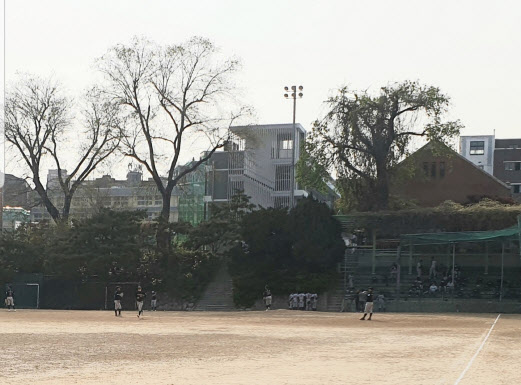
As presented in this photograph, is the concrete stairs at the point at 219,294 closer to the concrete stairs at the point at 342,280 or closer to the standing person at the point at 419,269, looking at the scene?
the concrete stairs at the point at 342,280

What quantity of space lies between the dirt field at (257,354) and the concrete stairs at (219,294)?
24.8 metres

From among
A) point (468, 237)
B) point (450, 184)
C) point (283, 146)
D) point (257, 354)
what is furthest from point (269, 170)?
point (257, 354)

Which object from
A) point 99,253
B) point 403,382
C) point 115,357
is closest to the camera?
point 403,382

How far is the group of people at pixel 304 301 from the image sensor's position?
62094 mm

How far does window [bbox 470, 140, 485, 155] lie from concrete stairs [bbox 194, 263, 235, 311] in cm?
6924

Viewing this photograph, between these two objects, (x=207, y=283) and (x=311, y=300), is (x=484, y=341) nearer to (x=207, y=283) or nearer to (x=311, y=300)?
(x=311, y=300)

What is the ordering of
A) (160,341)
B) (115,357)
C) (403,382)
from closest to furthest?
1. (403,382)
2. (115,357)
3. (160,341)

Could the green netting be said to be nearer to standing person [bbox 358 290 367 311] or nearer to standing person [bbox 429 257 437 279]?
standing person [bbox 429 257 437 279]

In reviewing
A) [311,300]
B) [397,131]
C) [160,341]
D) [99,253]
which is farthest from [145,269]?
[160,341]

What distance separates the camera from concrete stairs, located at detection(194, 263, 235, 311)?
66881mm

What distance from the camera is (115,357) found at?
24297mm

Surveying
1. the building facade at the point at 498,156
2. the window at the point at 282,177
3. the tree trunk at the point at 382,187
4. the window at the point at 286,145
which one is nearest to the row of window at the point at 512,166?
the building facade at the point at 498,156

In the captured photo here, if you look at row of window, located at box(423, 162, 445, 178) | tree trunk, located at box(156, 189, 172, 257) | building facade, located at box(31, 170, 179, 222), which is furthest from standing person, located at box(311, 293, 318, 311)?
row of window, located at box(423, 162, 445, 178)

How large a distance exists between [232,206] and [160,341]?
43.3 meters
